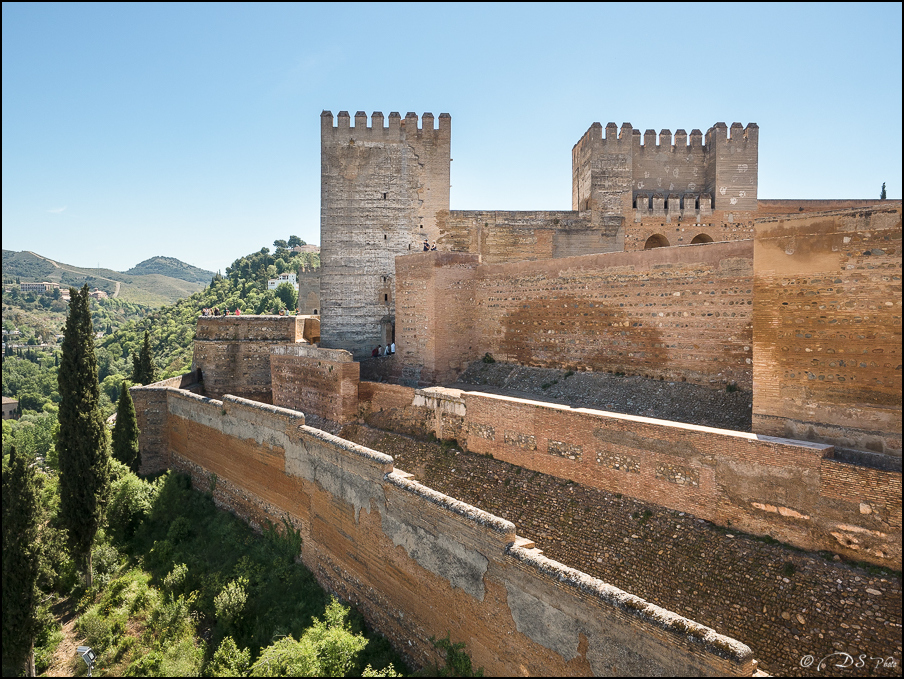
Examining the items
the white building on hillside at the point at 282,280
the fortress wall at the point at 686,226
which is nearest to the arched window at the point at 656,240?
the fortress wall at the point at 686,226

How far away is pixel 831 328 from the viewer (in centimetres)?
654

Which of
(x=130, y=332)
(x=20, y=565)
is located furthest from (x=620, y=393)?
(x=130, y=332)

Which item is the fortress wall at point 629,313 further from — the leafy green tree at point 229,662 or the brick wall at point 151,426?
the brick wall at point 151,426

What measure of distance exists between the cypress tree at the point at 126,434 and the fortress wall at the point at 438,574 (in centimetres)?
507

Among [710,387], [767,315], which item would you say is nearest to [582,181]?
[710,387]

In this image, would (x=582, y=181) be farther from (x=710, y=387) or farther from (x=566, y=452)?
(x=566, y=452)

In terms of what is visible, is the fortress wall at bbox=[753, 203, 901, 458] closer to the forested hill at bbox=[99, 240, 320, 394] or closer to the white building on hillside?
the forested hill at bbox=[99, 240, 320, 394]

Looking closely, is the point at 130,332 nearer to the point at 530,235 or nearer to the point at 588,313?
the point at 530,235

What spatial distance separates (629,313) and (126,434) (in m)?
14.0

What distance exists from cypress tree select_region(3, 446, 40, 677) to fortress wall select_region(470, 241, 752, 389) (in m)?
9.68

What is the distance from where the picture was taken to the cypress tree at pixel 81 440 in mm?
12289

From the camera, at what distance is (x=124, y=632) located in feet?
34.0

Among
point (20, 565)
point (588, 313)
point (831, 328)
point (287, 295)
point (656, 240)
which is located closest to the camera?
point (831, 328)

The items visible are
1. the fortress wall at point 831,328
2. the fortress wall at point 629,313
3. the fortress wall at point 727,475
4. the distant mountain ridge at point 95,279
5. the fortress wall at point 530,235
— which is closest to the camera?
the fortress wall at point 727,475
